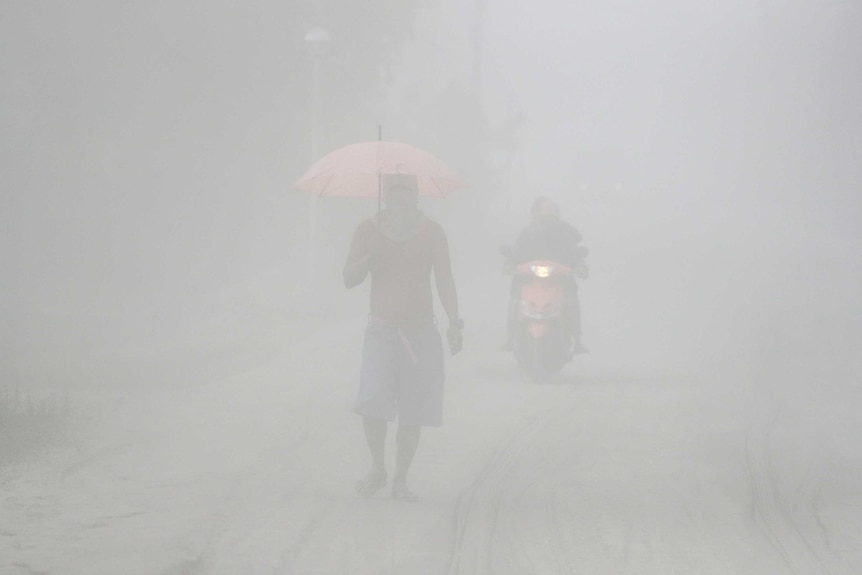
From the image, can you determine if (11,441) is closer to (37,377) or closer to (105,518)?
(105,518)

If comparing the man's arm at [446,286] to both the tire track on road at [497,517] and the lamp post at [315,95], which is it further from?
the lamp post at [315,95]

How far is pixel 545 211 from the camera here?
14.2 m

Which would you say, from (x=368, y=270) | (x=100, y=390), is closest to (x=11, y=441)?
(x=368, y=270)

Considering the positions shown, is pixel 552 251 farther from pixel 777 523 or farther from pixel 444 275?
pixel 777 523

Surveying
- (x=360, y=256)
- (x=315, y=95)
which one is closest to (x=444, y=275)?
(x=360, y=256)

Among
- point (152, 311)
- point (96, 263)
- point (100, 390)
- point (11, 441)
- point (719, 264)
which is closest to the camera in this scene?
point (11, 441)

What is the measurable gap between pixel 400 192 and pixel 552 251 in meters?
6.30

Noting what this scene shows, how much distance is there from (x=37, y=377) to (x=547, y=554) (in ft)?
30.6

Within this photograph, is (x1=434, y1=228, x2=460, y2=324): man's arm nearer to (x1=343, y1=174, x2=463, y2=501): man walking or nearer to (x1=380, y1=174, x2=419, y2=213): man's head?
(x1=343, y1=174, x2=463, y2=501): man walking

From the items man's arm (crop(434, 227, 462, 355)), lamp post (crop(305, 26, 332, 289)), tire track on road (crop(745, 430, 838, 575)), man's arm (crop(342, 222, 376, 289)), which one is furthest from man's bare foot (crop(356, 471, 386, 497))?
lamp post (crop(305, 26, 332, 289))

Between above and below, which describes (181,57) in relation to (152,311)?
above

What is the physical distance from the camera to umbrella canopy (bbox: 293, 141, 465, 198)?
834cm

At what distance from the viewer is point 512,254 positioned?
1417 cm

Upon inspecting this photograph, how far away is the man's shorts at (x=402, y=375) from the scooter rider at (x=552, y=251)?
6012 millimetres
